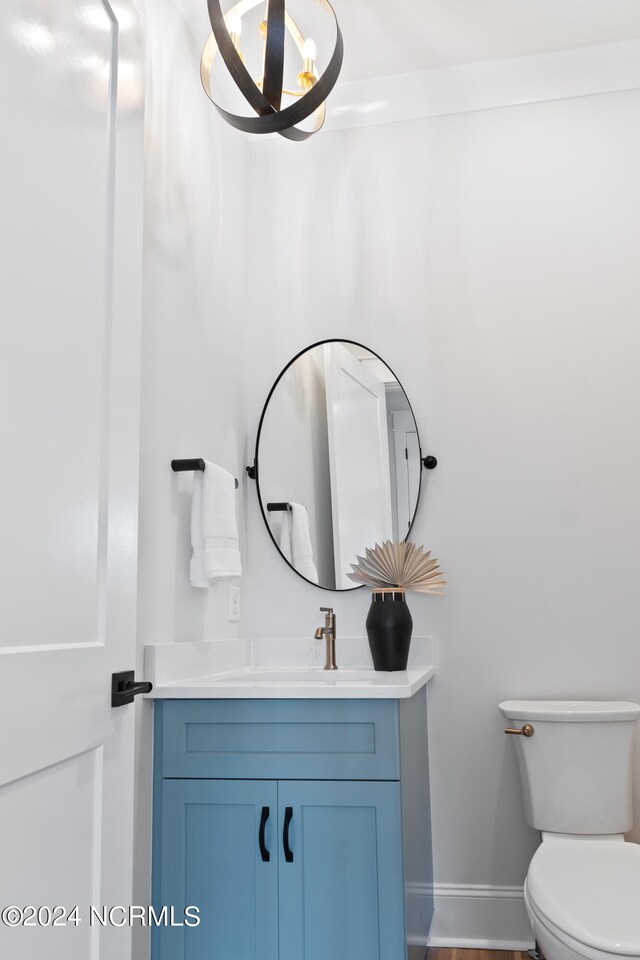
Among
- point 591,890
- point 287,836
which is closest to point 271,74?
point 287,836

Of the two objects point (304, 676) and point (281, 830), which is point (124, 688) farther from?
point (304, 676)

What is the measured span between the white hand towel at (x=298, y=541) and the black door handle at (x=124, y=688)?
1.21 meters

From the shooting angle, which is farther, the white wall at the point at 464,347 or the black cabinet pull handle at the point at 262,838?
the white wall at the point at 464,347

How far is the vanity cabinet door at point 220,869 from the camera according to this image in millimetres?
1715

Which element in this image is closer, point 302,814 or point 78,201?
point 78,201

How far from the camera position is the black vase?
7.39ft

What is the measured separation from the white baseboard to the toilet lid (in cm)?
44

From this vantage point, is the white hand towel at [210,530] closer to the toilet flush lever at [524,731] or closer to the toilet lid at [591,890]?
the toilet flush lever at [524,731]

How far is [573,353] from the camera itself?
8.18 ft

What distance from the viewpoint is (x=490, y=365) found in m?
2.54

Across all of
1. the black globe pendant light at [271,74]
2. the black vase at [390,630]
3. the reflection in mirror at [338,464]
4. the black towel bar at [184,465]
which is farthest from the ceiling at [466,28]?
the black vase at [390,630]

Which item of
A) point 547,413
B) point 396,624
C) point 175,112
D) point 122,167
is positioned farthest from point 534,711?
point 175,112

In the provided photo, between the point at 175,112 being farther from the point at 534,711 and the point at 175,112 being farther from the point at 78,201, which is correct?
the point at 534,711

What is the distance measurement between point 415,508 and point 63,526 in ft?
Result: 4.94
